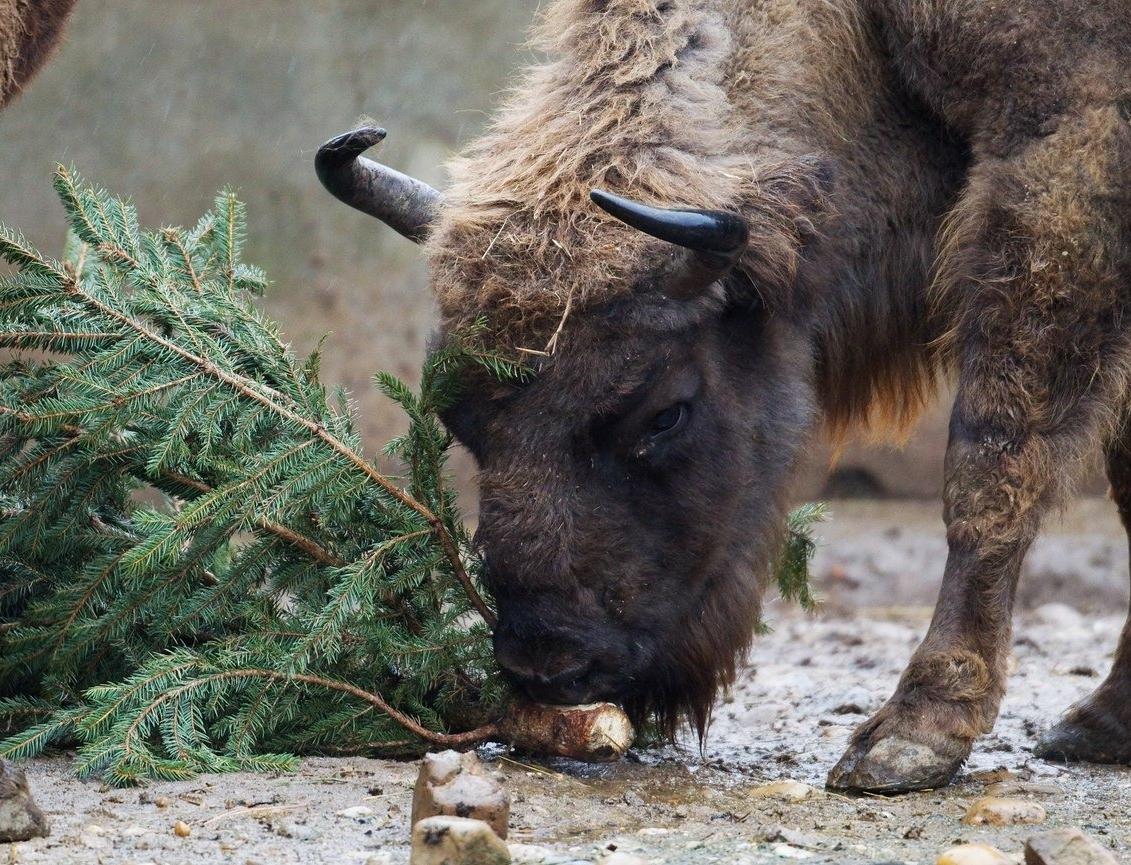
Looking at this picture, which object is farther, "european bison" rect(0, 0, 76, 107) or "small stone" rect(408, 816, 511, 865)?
"european bison" rect(0, 0, 76, 107)

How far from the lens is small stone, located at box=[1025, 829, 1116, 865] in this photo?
2.39 metres

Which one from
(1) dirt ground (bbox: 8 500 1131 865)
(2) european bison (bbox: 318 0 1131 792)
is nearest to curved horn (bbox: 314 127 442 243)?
(2) european bison (bbox: 318 0 1131 792)

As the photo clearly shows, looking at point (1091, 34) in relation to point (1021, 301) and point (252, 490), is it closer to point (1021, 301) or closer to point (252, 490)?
point (1021, 301)

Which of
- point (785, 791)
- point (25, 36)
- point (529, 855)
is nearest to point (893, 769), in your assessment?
point (785, 791)

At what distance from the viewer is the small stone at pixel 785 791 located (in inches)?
131

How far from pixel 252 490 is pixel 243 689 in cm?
50

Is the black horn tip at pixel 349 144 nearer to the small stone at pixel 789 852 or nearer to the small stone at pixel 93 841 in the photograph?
the small stone at pixel 93 841

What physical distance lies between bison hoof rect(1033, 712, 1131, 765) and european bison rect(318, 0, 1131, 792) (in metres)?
0.68

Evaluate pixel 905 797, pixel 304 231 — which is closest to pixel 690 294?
pixel 905 797

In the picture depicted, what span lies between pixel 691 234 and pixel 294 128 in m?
6.68

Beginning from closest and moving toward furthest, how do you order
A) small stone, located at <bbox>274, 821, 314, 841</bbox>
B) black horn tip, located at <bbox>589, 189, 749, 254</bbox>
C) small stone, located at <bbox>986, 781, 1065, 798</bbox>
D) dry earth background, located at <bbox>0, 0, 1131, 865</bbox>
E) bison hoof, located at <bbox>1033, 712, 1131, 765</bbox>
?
small stone, located at <bbox>274, 821, 314, 841</bbox> < black horn tip, located at <bbox>589, 189, 749, 254</bbox> < small stone, located at <bbox>986, 781, 1065, 798</bbox> < bison hoof, located at <bbox>1033, 712, 1131, 765</bbox> < dry earth background, located at <bbox>0, 0, 1131, 865</bbox>

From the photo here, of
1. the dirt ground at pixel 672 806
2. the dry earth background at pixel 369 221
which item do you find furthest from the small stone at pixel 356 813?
the dry earth background at pixel 369 221

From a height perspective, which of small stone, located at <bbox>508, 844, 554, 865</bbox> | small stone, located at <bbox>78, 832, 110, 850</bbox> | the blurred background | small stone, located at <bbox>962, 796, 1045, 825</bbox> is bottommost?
small stone, located at <bbox>78, 832, 110, 850</bbox>

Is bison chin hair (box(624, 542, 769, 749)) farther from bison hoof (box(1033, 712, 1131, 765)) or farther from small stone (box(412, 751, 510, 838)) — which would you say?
bison hoof (box(1033, 712, 1131, 765))
